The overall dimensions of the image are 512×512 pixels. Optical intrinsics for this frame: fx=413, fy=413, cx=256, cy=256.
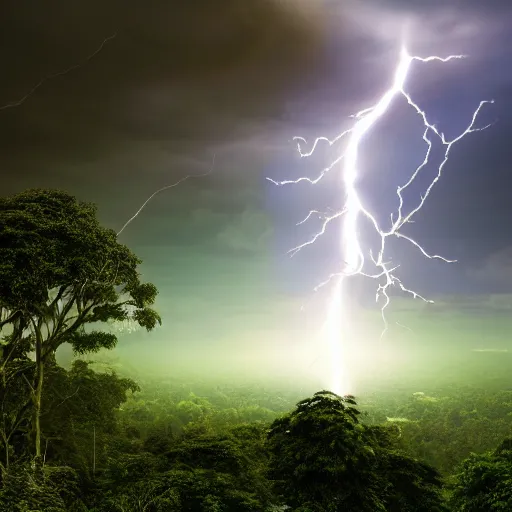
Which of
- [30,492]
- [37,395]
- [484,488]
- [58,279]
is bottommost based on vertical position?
[484,488]

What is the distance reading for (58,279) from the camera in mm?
10156

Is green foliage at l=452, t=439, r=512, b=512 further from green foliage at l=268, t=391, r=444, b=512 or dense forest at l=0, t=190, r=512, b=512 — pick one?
green foliage at l=268, t=391, r=444, b=512

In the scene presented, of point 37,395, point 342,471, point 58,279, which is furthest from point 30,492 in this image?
point 342,471

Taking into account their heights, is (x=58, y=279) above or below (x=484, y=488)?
above

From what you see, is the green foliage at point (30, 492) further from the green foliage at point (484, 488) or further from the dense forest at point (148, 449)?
the green foliage at point (484, 488)

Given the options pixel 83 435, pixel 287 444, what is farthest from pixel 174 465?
pixel 83 435

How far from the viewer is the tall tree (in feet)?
31.5

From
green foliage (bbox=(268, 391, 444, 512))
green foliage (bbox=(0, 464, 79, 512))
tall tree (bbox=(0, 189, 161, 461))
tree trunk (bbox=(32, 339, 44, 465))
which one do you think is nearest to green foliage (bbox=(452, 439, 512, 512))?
green foliage (bbox=(268, 391, 444, 512))

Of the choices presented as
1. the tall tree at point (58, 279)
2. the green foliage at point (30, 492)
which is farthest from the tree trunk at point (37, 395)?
the green foliage at point (30, 492)

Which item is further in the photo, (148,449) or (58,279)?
(148,449)

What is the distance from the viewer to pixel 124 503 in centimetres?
748

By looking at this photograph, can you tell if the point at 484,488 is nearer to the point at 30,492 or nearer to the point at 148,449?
the point at 30,492

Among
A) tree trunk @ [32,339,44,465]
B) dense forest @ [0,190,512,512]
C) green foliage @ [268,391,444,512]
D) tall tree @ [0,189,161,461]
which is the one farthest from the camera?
tree trunk @ [32,339,44,465]

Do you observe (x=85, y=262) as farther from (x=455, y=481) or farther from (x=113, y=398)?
(x=455, y=481)
